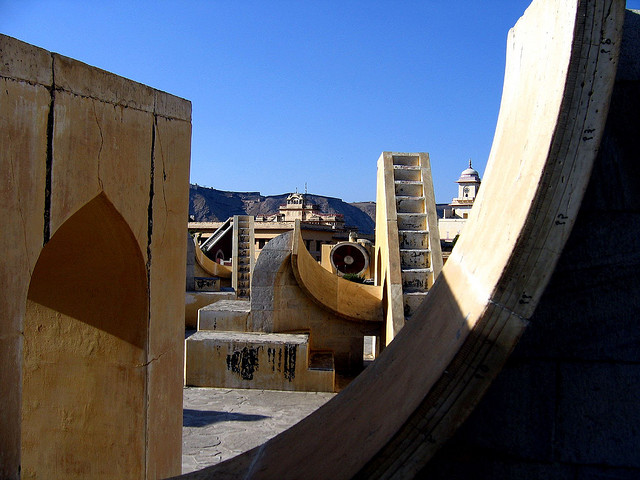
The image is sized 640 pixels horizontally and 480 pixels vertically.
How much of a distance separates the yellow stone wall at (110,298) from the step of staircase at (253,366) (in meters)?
2.79

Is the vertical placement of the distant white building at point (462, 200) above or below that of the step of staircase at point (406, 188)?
above

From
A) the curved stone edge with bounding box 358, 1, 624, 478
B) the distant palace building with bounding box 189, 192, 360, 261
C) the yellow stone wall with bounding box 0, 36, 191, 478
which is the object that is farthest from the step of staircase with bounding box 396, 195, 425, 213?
the distant palace building with bounding box 189, 192, 360, 261

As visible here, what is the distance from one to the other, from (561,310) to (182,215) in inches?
114

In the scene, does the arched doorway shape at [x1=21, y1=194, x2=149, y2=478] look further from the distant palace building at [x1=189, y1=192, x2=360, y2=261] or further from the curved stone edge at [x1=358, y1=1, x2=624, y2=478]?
the distant palace building at [x1=189, y1=192, x2=360, y2=261]

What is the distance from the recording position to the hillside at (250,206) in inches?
3196

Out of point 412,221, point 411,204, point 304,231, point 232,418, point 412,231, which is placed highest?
point 304,231

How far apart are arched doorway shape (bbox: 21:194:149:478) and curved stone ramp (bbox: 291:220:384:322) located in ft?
13.7

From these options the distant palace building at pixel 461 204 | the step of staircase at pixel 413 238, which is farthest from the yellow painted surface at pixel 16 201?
the distant palace building at pixel 461 204

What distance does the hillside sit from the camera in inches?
3196

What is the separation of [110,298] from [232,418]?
98.8 inches

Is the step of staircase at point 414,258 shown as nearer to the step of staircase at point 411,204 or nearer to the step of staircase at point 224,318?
the step of staircase at point 411,204

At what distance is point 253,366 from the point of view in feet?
22.0

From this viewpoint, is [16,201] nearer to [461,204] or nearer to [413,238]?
[413,238]

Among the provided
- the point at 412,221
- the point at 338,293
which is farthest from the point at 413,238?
the point at 338,293
